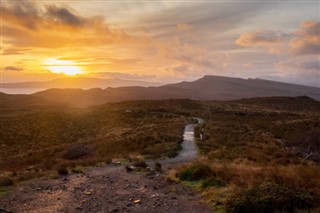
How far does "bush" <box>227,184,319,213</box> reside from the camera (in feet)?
29.6

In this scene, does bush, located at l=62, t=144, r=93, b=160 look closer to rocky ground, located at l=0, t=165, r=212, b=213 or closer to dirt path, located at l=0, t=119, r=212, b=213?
dirt path, located at l=0, t=119, r=212, b=213

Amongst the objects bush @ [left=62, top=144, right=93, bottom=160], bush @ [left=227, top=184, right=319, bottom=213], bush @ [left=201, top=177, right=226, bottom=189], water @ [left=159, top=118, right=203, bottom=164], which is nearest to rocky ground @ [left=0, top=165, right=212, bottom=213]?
bush @ [left=201, top=177, right=226, bottom=189]

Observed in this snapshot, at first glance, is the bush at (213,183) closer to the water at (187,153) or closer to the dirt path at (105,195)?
the dirt path at (105,195)

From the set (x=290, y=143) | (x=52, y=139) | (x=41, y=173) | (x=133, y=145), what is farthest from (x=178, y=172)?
(x=52, y=139)

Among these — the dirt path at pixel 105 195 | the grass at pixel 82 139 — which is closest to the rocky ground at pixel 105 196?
→ the dirt path at pixel 105 195

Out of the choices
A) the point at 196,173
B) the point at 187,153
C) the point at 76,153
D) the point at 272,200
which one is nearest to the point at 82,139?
the point at 76,153

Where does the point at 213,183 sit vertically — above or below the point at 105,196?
above

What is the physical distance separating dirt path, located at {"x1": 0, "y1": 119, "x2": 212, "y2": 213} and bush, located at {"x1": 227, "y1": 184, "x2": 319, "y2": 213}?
4.32ft

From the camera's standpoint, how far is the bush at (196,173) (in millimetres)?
14602

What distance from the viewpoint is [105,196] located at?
13.3 metres

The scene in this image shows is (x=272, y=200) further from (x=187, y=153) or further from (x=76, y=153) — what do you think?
(x=76, y=153)

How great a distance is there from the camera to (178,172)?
1577cm

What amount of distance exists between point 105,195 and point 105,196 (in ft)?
0.60

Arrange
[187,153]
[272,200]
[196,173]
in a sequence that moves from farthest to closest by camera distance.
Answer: [187,153] → [196,173] → [272,200]
